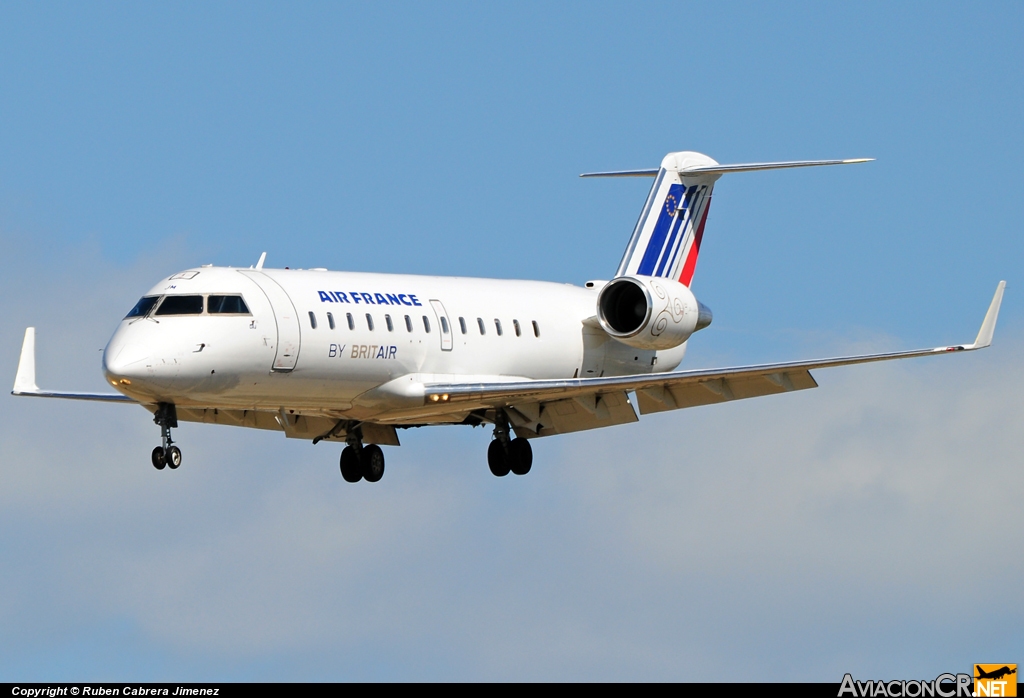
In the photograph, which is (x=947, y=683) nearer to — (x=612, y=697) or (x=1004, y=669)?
(x=1004, y=669)

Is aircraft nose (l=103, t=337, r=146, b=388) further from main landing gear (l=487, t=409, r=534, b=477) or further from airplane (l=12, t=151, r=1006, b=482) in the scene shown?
main landing gear (l=487, t=409, r=534, b=477)

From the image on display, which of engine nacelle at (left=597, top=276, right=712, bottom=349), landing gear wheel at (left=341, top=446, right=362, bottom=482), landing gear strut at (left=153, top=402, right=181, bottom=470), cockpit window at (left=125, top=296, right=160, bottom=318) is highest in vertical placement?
engine nacelle at (left=597, top=276, right=712, bottom=349)

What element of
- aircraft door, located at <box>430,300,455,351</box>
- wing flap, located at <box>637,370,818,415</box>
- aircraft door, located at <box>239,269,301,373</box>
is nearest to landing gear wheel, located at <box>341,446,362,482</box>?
aircraft door, located at <box>430,300,455,351</box>

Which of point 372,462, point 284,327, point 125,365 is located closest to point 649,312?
point 372,462

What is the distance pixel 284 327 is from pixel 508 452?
6625 millimetres

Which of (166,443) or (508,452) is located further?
(508,452)

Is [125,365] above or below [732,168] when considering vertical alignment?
below

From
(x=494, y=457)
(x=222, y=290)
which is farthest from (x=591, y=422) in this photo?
(x=222, y=290)

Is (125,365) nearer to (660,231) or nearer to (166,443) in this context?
(166,443)

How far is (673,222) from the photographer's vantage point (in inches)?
1646

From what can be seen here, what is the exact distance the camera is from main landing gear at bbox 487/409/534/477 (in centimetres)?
3891

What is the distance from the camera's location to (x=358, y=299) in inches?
1394

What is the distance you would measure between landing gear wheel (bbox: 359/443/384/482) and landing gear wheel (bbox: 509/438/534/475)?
2.54 m

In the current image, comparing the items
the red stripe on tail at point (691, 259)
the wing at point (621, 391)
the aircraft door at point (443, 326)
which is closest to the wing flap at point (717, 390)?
the wing at point (621, 391)
